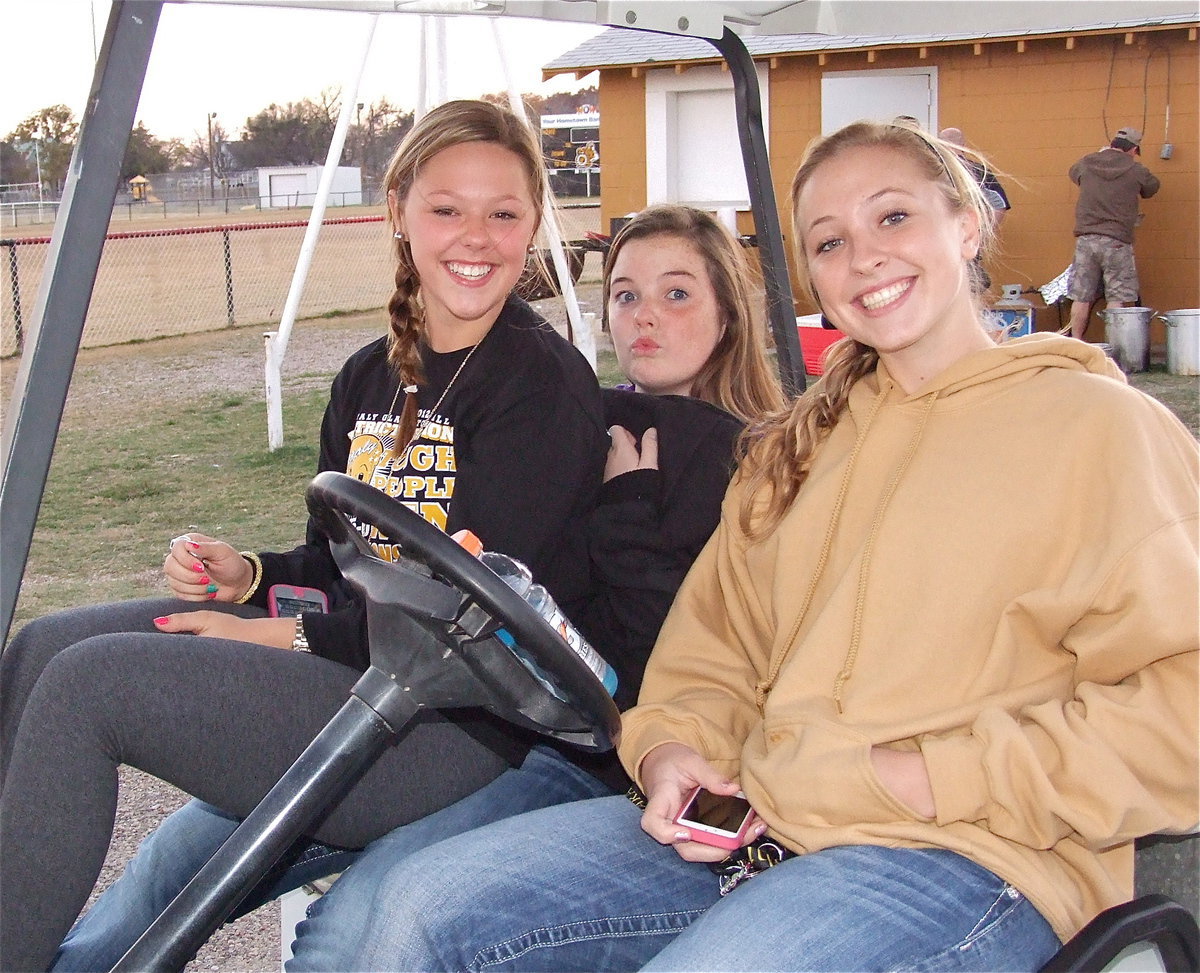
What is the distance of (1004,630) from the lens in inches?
63.4

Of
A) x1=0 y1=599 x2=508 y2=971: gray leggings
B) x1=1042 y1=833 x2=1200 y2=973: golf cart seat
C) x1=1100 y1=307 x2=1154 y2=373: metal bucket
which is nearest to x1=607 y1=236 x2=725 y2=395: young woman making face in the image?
x1=0 y1=599 x2=508 y2=971: gray leggings

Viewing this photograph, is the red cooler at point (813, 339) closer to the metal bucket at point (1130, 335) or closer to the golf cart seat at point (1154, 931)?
the metal bucket at point (1130, 335)

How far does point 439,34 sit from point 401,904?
4.26m

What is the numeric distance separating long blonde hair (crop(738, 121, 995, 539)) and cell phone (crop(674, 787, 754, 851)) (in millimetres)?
402

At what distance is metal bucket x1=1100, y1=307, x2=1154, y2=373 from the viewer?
32.8 feet

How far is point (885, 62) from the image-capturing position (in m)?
11.6

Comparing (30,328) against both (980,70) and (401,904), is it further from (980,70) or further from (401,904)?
(980,70)

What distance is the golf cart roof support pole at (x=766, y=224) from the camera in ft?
8.15

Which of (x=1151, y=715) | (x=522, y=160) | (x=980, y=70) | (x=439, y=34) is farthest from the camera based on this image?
(x=980, y=70)

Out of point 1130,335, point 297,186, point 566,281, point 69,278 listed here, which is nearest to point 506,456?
point 69,278

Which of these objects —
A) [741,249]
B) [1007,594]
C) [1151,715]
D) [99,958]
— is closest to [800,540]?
[1007,594]

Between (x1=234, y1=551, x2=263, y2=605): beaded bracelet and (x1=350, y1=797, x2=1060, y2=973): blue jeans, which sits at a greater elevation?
(x1=234, y1=551, x2=263, y2=605): beaded bracelet

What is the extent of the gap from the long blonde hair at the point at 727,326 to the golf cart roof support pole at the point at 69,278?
4.39 feet

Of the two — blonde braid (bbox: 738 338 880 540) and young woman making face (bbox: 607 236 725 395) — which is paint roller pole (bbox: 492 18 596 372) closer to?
young woman making face (bbox: 607 236 725 395)
